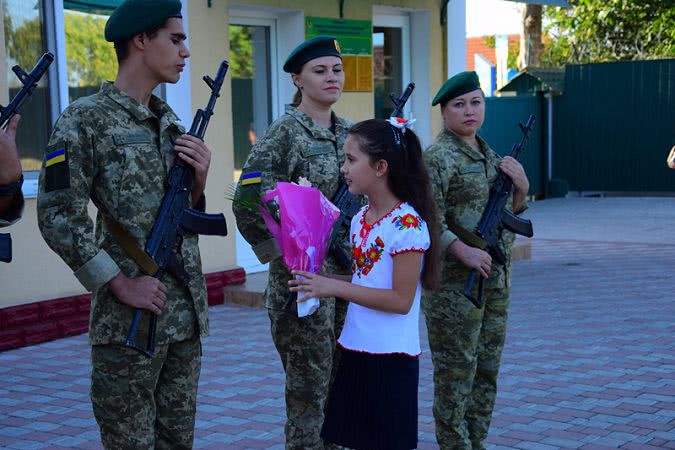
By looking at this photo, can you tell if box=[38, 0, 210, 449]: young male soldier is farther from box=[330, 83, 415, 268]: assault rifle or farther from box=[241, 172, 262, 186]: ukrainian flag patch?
box=[330, 83, 415, 268]: assault rifle

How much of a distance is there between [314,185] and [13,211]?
1.26 m

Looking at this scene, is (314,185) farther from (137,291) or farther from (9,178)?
(9,178)

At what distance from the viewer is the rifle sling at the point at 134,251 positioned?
323 cm

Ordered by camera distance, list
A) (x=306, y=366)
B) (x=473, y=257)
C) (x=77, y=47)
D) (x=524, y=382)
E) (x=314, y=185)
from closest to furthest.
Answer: (x=306, y=366) < (x=314, y=185) < (x=473, y=257) < (x=524, y=382) < (x=77, y=47)

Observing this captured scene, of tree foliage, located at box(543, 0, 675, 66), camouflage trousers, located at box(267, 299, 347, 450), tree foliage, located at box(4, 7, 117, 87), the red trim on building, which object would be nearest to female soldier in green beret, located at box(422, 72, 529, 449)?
camouflage trousers, located at box(267, 299, 347, 450)

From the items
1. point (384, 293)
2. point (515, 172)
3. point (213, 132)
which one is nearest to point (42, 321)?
point (213, 132)

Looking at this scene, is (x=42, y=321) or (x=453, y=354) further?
(x=42, y=321)

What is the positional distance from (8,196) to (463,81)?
7.32 feet

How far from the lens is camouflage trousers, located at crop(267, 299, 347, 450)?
13.0 ft

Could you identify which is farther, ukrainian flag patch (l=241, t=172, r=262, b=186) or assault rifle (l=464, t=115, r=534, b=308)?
assault rifle (l=464, t=115, r=534, b=308)

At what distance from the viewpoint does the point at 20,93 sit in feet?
11.1

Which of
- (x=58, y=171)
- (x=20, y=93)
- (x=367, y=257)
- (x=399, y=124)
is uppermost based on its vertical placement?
(x=20, y=93)

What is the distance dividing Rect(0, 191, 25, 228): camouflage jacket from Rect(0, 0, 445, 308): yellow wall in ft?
11.9

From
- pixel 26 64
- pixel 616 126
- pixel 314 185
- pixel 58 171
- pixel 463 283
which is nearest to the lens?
pixel 58 171
